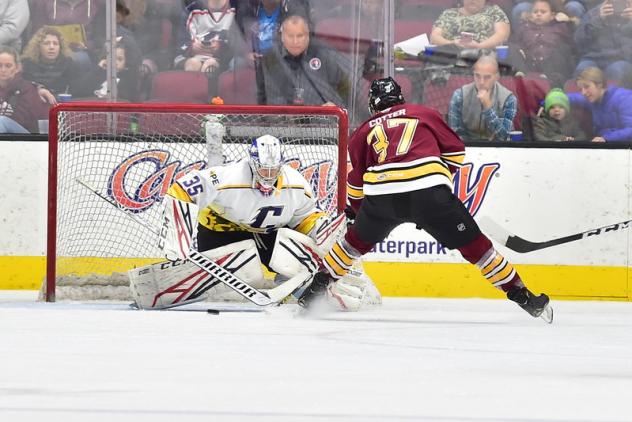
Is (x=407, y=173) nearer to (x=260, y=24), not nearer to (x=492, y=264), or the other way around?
(x=492, y=264)

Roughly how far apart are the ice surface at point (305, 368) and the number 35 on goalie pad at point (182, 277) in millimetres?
443

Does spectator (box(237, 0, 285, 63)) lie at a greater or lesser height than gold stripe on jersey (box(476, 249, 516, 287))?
greater

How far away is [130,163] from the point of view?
6598 mm

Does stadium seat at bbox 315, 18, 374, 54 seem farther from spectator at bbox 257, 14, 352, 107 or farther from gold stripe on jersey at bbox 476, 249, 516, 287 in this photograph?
gold stripe on jersey at bbox 476, 249, 516, 287

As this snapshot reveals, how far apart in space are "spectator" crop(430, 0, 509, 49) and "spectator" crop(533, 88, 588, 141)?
40 centimetres

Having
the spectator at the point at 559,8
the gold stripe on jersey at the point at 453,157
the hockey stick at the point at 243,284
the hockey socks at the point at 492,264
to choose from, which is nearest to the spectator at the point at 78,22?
the hockey stick at the point at 243,284

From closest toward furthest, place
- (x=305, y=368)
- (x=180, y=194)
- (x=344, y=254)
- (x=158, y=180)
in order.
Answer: (x=305, y=368)
(x=344, y=254)
(x=180, y=194)
(x=158, y=180)

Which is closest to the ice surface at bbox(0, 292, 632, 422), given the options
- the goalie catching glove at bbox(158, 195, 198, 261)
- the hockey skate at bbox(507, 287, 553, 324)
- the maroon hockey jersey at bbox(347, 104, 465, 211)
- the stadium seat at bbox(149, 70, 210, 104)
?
the hockey skate at bbox(507, 287, 553, 324)

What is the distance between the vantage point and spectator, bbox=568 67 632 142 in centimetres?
662

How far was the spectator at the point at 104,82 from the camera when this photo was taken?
6691 mm

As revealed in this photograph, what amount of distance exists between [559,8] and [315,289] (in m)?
2.38

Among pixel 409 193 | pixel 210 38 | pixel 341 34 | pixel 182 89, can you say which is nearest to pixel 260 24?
pixel 210 38

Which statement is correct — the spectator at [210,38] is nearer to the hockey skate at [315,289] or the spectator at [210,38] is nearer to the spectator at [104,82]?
the spectator at [104,82]

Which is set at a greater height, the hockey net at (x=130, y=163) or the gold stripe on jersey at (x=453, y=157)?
the gold stripe on jersey at (x=453, y=157)
